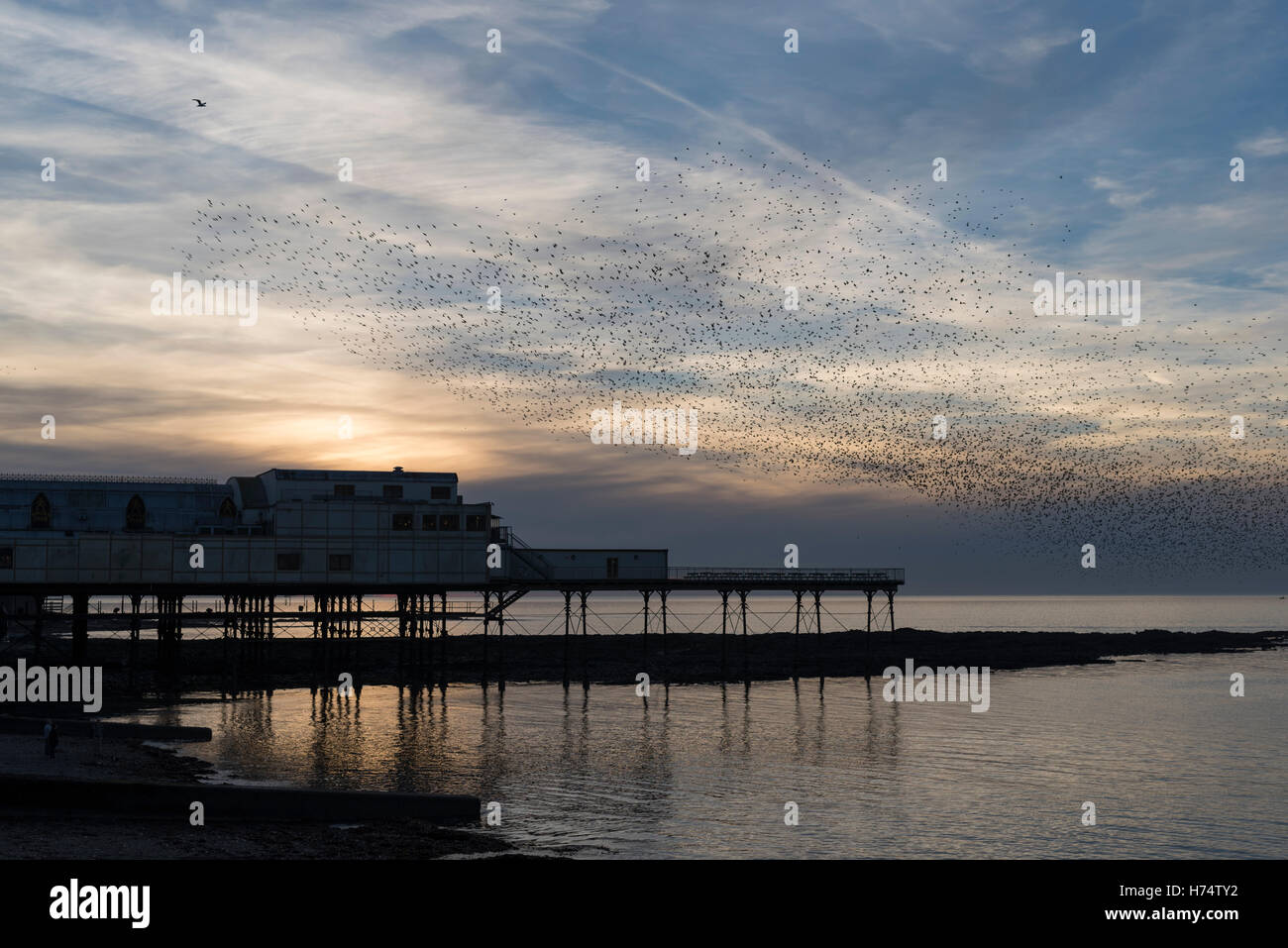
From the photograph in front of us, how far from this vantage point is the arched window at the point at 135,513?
64438mm

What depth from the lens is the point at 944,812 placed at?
37344 mm

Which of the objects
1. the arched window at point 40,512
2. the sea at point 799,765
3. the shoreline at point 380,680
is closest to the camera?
the shoreline at point 380,680

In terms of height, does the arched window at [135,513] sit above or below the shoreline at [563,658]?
above

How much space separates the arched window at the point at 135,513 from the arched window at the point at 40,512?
4.09m

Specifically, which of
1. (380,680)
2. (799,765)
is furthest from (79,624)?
(799,765)

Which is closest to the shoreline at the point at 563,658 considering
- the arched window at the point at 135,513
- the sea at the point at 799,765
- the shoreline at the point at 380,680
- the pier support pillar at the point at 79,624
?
the shoreline at the point at 380,680

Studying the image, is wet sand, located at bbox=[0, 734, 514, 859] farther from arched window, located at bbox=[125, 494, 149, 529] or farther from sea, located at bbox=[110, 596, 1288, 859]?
arched window, located at bbox=[125, 494, 149, 529]

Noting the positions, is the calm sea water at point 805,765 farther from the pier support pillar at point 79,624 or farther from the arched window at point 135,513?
the arched window at point 135,513

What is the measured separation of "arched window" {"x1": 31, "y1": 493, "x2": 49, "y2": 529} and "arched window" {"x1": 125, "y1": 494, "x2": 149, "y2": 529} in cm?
409

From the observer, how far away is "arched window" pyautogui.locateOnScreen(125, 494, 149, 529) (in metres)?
64.4

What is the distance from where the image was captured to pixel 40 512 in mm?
62281

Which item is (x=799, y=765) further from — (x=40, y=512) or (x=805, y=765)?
(x=40, y=512)
